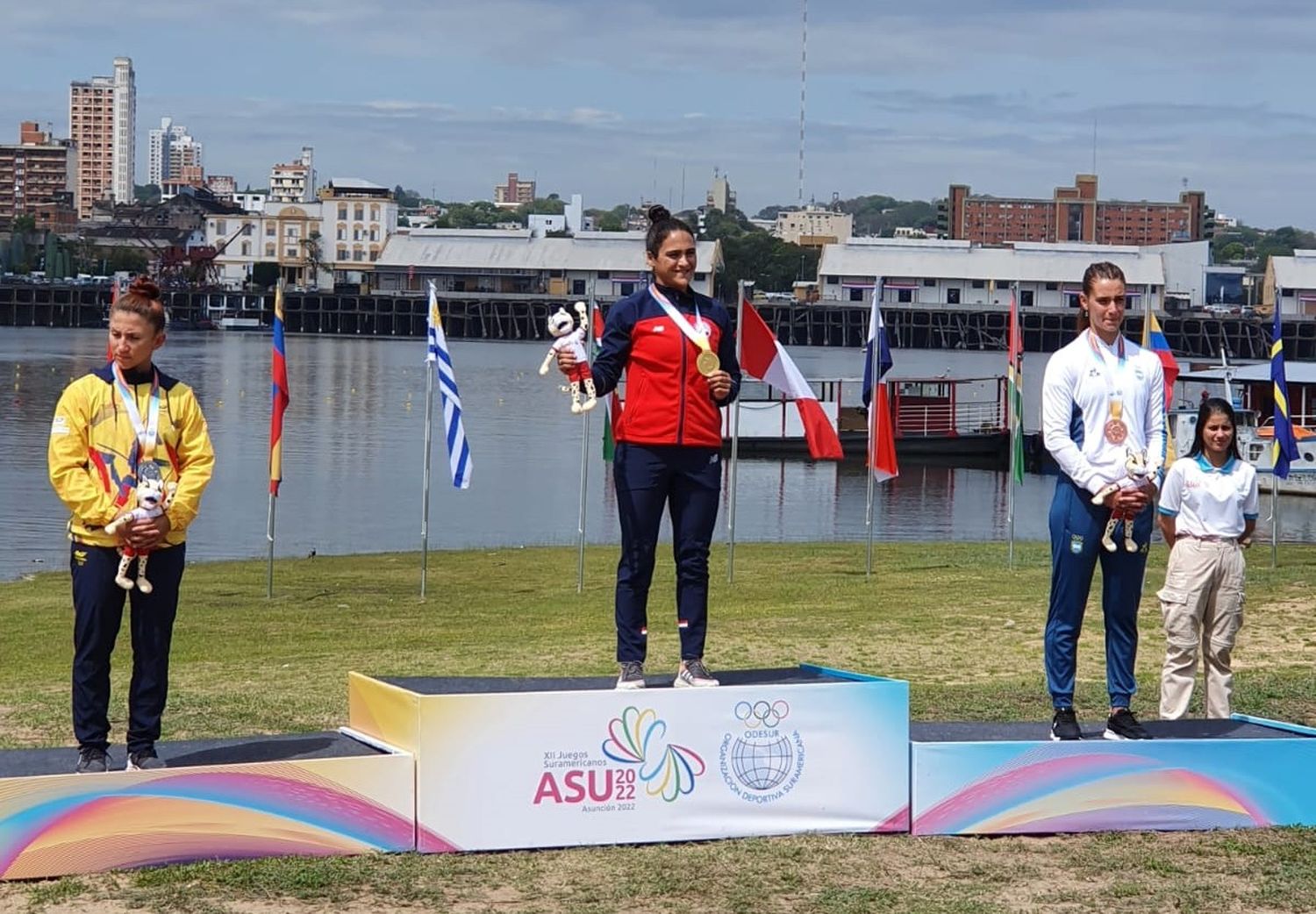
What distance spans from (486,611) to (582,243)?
159124 millimetres

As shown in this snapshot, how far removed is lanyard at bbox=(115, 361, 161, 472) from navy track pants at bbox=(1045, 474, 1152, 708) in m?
3.88

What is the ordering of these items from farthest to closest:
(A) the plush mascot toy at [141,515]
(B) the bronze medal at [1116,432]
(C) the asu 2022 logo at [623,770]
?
(B) the bronze medal at [1116,432], (C) the asu 2022 logo at [623,770], (A) the plush mascot toy at [141,515]

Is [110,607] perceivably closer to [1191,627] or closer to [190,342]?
[1191,627]

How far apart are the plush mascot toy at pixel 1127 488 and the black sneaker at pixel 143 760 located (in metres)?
4.13

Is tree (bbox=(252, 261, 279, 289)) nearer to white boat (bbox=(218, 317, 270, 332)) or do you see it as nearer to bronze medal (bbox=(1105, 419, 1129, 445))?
white boat (bbox=(218, 317, 270, 332))

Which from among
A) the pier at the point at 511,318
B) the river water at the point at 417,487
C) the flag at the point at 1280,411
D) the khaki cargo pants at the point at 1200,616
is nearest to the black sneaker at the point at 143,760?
the khaki cargo pants at the point at 1200,616

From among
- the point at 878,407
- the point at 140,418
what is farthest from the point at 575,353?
the point at 878,407

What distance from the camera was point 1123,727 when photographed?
8477mm

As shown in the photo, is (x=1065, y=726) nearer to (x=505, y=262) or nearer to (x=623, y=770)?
(x=623, y=770)

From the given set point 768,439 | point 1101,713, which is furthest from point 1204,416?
point 768,439

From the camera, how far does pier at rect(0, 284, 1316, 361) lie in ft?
531

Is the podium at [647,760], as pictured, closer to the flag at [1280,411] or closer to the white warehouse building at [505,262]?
the flag at [1280,411]

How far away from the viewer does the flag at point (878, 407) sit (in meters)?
24.7

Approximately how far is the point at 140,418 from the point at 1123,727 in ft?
14.4
